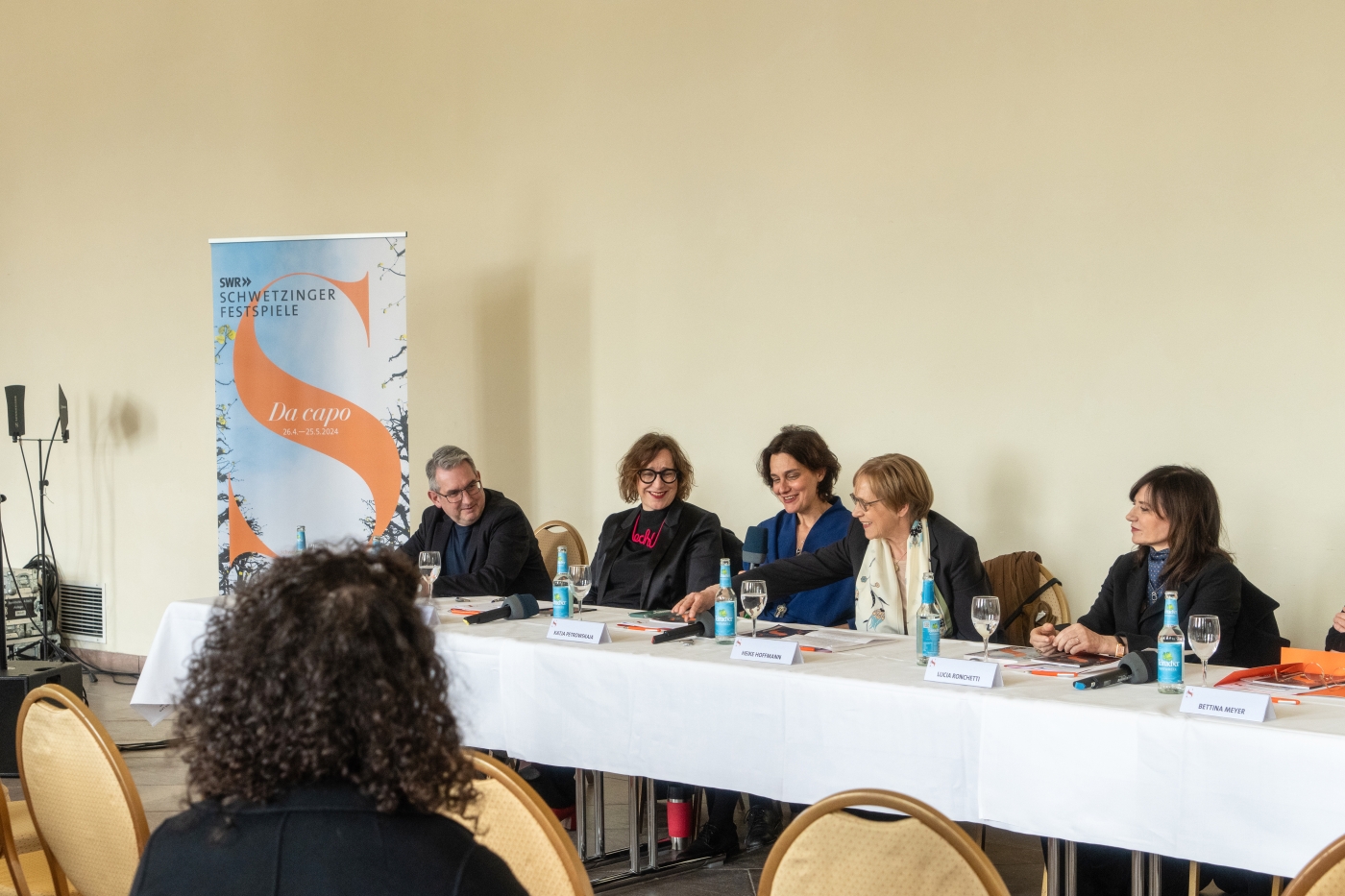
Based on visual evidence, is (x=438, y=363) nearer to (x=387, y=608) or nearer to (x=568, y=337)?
(x=568, y=337)

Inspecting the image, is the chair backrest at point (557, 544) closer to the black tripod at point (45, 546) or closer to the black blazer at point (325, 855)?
the black tripod at point (45, 546)

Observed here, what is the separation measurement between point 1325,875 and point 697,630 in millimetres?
1872

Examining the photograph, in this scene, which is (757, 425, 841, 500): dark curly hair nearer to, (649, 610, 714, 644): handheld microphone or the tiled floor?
(649, 610, 714, 644): handheld microphone

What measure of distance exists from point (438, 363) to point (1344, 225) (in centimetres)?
395

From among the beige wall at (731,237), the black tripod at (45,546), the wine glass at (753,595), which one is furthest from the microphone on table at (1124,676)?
the black tripod at (45,546)

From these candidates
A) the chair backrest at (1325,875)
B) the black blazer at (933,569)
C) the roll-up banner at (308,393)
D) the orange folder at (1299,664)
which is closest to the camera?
the chair backrest at (1325,875)

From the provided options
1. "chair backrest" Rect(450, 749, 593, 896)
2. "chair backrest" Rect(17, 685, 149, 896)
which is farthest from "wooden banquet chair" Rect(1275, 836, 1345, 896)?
"chair backrest" Rect(17, 685, 149, 896)

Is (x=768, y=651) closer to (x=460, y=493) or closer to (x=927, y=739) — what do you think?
(x=927, y=739)

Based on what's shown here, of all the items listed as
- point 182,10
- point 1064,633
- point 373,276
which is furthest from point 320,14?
point 1064,633

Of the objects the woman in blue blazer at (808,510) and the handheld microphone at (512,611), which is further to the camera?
the woman in blue blazer at (808,510)

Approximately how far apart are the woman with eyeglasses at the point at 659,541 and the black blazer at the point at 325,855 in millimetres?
2936

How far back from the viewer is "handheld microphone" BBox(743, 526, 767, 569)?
407cm

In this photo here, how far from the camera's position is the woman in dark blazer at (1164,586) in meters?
2.73

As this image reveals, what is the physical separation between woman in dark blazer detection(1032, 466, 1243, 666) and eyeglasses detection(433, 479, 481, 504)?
7.17ft
